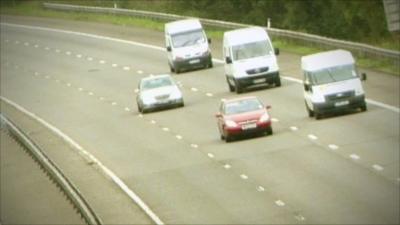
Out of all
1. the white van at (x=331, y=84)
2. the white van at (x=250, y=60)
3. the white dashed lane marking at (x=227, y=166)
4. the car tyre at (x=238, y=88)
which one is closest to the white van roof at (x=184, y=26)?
the white van at (x=250, y=60)

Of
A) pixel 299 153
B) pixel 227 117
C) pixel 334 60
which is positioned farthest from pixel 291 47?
pixel 299 153

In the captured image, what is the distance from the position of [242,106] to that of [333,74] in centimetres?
389

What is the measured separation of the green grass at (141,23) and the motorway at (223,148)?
154cm

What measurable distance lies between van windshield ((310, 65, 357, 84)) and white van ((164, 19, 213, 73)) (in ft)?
58.5

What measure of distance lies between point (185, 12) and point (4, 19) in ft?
53.7

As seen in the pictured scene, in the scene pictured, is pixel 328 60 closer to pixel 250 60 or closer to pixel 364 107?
pixel 364 107

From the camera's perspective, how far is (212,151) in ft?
111

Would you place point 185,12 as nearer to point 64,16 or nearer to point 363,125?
point 64,16

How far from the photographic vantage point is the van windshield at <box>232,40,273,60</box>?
153 feet

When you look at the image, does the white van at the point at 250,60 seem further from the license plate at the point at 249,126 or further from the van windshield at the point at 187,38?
the license plate at the point at 249,126

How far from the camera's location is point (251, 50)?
46906mm

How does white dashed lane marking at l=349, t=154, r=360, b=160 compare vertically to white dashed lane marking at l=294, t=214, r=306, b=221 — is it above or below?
below

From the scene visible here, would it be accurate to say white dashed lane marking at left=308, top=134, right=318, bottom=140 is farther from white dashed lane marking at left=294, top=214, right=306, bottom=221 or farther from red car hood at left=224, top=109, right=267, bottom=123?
white dashed lane marking at left=294, top=214, right=306, bottom=221

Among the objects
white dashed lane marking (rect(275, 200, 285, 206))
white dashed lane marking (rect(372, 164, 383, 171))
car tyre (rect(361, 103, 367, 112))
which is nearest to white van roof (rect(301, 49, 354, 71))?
car tyre (rect(361, 103, 367, 112))
